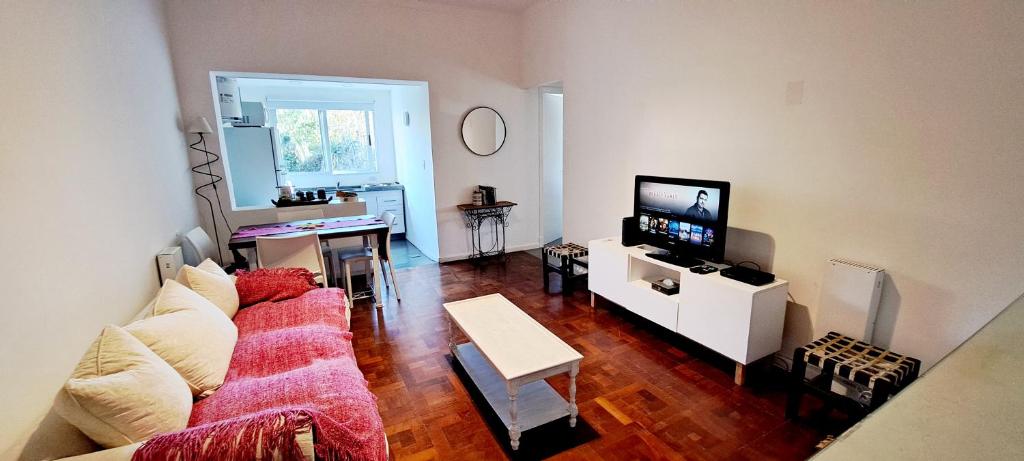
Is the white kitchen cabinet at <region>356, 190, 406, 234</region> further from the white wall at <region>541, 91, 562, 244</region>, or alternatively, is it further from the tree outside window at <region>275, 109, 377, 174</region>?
the white wall at <region>541, 91, 562, 244</region>

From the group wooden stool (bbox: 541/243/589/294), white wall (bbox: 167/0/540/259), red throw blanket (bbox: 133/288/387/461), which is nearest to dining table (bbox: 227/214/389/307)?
red throw blanket (bbox: 133/288/387/461)

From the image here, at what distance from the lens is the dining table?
3.41 meters

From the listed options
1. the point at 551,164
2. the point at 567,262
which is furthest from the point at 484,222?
the point at 567,262

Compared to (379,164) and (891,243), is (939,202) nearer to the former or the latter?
(891,243)

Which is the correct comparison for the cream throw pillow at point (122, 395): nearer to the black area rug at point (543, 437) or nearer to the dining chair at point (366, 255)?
the black area rug at point (543, 437)

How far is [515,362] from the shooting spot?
1939 mm

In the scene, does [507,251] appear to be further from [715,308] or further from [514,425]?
[514,425]

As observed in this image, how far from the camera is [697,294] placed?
100 inches

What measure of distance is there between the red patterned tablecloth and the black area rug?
2.35 meters

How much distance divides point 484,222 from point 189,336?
373 centimetres

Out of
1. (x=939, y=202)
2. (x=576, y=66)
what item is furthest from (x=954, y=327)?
(x=576, y=66)

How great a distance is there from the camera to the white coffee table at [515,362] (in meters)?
1.90

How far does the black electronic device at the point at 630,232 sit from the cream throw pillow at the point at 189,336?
105 inches

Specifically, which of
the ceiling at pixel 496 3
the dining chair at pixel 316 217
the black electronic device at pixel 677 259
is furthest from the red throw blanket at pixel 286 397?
the ceiling at pixel 496 3
